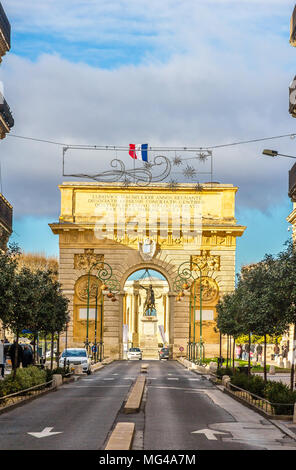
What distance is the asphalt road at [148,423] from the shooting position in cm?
2053

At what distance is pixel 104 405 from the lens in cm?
3262

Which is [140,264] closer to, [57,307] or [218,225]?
[218,225]

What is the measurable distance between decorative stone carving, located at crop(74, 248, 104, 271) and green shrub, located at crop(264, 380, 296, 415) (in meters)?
64.4

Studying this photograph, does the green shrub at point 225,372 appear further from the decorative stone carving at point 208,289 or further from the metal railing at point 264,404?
the decorative stone carving at point 208,289

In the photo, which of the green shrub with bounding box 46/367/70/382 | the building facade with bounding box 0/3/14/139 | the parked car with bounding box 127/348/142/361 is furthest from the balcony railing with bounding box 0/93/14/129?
the parked car with bounding box 127/348/142/361

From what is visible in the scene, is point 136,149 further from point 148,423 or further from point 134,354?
point 148,423

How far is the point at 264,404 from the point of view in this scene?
31797 mm

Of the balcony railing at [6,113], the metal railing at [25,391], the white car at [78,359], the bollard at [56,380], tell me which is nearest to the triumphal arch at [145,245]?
the white car at [78,359]

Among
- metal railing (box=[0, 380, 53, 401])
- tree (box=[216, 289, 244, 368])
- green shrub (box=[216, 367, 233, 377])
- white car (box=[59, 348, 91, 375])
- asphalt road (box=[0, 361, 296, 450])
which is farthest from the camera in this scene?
white car (box=[59, 348, 91, 375])

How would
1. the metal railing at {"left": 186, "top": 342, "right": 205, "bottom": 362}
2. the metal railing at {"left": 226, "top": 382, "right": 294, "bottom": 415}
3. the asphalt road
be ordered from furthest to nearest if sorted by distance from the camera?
the metal railing at {"left": 186, "top": 342, "right": 205, "bottom": 362} < the metal railing at {"left": 226, "top": 382, "right": 294, "bottom": 415} < the asphalt road

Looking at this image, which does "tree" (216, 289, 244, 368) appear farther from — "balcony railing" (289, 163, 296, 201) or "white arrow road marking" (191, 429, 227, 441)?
"white arrow road marking" (191, 429, 227, 441)

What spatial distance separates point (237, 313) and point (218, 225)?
46.0m

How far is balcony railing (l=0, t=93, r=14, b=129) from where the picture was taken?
44.8 meters

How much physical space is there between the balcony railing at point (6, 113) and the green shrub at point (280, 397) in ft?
69.3
